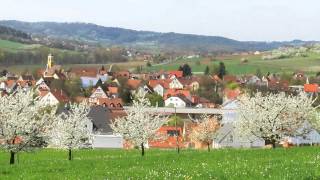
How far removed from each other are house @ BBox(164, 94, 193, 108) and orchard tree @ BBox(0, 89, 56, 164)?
109 metres

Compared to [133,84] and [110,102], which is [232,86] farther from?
[110,102]

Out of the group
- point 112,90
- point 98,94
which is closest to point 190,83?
point 112,90

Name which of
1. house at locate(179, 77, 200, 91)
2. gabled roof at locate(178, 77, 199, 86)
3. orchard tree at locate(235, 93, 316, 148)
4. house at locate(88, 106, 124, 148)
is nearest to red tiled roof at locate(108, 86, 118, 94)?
house at locate(179, 77, 200, 91)

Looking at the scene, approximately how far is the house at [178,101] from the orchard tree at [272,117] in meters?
95.6

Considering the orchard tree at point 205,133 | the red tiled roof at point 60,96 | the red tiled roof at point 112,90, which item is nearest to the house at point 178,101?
the red tiled roof at point 112,90

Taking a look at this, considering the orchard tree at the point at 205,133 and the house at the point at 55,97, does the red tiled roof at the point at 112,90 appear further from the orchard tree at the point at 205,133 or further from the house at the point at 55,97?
the orchard tree at the point at 205,133

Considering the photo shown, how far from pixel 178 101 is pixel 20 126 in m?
114

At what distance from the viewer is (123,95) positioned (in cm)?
14162

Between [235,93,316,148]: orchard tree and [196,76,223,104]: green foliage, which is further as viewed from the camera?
[196,76,223,104]: green foliage

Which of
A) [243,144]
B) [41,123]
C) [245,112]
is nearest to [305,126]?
[245,112]

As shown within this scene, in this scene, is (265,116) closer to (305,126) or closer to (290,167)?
(305,126)

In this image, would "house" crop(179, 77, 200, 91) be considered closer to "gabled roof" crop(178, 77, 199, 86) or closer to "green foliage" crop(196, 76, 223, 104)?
"gabled roof" crop(178, 77, 199, 86)

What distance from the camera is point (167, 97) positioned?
15075 centimetres

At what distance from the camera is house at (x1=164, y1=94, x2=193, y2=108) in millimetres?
144750
